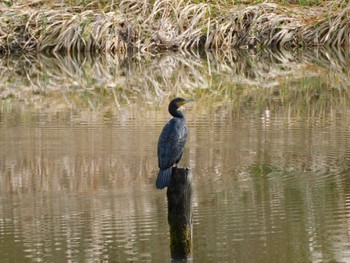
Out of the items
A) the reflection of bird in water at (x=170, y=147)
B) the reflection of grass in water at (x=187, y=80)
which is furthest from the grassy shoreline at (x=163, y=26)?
the reflection of bird in water at (x=170, y=147)

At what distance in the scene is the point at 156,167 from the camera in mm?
10414

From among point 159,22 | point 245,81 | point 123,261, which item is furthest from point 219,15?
point 123,261

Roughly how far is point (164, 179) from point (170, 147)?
1.47 ft

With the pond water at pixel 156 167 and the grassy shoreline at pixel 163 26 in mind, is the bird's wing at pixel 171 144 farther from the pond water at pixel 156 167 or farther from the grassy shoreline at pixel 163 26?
the grassy shoreline at pixel 163 26

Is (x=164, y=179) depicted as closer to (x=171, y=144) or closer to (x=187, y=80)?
(x=171, y=144)

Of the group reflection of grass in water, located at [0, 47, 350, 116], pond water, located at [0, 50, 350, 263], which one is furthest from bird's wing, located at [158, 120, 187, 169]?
reflection of grass in water, located at [0, 47, 350, 116]

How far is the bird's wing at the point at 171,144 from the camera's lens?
7770 millimetres

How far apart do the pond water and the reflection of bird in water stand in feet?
1.63

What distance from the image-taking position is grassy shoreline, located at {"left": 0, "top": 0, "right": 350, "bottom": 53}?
23.0 meters

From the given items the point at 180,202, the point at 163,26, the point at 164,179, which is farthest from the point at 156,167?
the point at 163,26

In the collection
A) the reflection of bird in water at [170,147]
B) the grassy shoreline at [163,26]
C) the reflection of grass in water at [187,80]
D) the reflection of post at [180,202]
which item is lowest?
the reflection of post at [180,202]

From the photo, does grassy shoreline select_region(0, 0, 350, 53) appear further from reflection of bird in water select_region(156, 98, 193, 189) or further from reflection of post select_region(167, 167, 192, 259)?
reflection of post select_region(167, 167, 192, 259)

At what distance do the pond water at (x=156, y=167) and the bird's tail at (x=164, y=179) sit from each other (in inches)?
18.0

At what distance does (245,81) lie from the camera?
1814 cm
